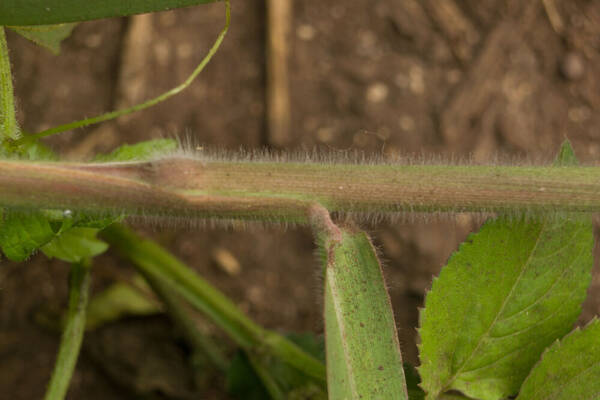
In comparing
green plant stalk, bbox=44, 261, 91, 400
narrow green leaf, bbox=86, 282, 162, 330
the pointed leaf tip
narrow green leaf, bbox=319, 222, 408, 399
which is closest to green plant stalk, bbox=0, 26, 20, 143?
green plant stalk, bbox=44, 261, 91, 400

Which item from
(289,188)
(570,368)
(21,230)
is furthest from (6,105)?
(570,368)

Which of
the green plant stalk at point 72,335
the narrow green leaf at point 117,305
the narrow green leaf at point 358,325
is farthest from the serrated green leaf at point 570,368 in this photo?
the narrow green leaf at point 117,305

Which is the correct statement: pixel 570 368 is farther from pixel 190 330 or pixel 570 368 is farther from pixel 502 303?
pixel 190 330

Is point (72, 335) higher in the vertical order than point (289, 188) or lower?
lower

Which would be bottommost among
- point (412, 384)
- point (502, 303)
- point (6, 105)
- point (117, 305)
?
point (117, 305)

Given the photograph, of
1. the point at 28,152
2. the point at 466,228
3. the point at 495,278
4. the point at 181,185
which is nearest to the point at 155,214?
the point at 181,185

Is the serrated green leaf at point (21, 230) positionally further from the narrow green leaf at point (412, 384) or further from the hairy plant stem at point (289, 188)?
the narrow green leaf at point (412, 384)

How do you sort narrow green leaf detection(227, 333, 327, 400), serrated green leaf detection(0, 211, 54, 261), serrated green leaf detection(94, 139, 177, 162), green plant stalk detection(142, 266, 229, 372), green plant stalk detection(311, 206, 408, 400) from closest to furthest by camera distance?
green plant stalk detection(311, 206, 408, 400) < serrated green leaf detection(0, 211, 54, 261) < serrated green leaf detection(94, 139, 177, 162) < narrow green leaf detection(227, 333, 327, 400) < green plant stalk detection(142, 266, 229, 372)

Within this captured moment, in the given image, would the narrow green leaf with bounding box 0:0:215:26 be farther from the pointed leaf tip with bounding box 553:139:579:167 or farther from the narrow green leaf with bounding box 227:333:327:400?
the narrow green leaf with bounding box 227:333:327:400

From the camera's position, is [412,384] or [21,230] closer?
[21,230]
